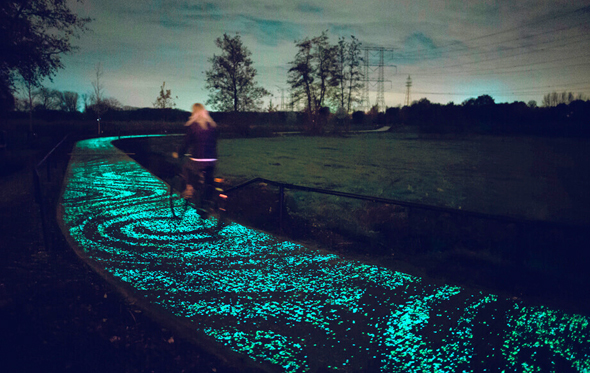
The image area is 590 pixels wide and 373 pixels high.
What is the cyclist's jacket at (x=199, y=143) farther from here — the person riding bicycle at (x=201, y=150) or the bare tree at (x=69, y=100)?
the bare tree at (x=69, y=100)

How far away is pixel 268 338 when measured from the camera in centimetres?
304

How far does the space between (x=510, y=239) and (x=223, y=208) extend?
552 cm

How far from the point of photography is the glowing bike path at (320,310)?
9.25 feet

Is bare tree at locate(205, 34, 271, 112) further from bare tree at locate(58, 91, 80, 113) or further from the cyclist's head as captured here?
bare tree at locate(58, 91, 80, 113)

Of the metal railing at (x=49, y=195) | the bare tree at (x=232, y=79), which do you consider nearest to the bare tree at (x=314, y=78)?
the bare tree at (x=232, y=79)

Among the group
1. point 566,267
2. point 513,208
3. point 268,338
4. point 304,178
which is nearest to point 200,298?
point 268,338

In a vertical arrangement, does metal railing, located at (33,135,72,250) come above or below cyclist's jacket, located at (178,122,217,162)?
below

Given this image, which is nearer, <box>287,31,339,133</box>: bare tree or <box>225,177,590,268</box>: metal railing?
<box>225,177,590,268</box>: metal railing

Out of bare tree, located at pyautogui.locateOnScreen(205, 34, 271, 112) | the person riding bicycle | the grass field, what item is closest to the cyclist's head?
the person riding bicycle

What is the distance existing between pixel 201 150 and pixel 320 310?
4.54m

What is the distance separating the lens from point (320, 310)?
350cm

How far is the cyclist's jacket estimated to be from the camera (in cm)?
695

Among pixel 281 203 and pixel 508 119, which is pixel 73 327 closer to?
pixel 281 203

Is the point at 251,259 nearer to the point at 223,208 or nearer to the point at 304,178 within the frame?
the point at 223,208
